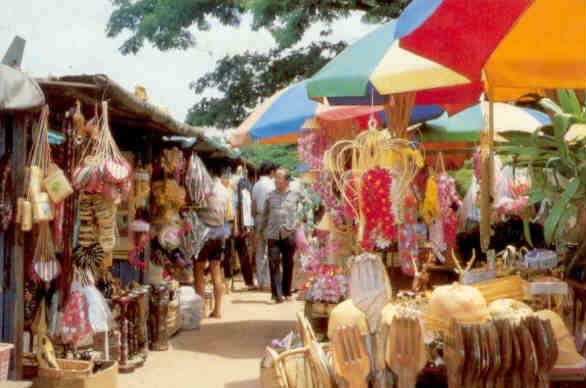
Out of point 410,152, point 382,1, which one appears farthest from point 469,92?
point 382,1

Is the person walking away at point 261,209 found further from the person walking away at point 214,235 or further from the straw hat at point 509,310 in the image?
the straw hat at point 509,310

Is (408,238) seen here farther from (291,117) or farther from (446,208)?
(291,117)

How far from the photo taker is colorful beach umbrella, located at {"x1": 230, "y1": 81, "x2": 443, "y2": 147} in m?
6.57

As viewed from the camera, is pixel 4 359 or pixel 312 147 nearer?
pixel 4 359

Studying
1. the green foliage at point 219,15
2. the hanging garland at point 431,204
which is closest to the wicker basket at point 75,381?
the hanging garland at point 431,204

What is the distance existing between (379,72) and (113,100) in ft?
8.06

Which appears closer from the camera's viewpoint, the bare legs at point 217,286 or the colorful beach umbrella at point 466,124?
the colorful beach umbrella at point 466,124

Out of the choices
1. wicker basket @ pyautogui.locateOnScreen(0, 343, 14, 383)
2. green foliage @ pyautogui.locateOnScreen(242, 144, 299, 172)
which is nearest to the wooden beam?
wicker basket @ pyautogui.locateOnScreen(0, 343, 14, 383)

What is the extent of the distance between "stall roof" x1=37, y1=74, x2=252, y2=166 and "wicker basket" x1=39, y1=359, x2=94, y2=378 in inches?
76.3

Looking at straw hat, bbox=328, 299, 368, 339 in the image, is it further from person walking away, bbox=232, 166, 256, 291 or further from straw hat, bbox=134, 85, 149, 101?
person walking away, bbox=232, 166, 256, 291

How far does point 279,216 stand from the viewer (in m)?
10.6

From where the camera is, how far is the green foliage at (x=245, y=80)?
15.8 m

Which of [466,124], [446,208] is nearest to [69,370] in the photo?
[446,208]

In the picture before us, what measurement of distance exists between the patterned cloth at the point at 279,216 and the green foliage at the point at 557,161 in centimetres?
725
